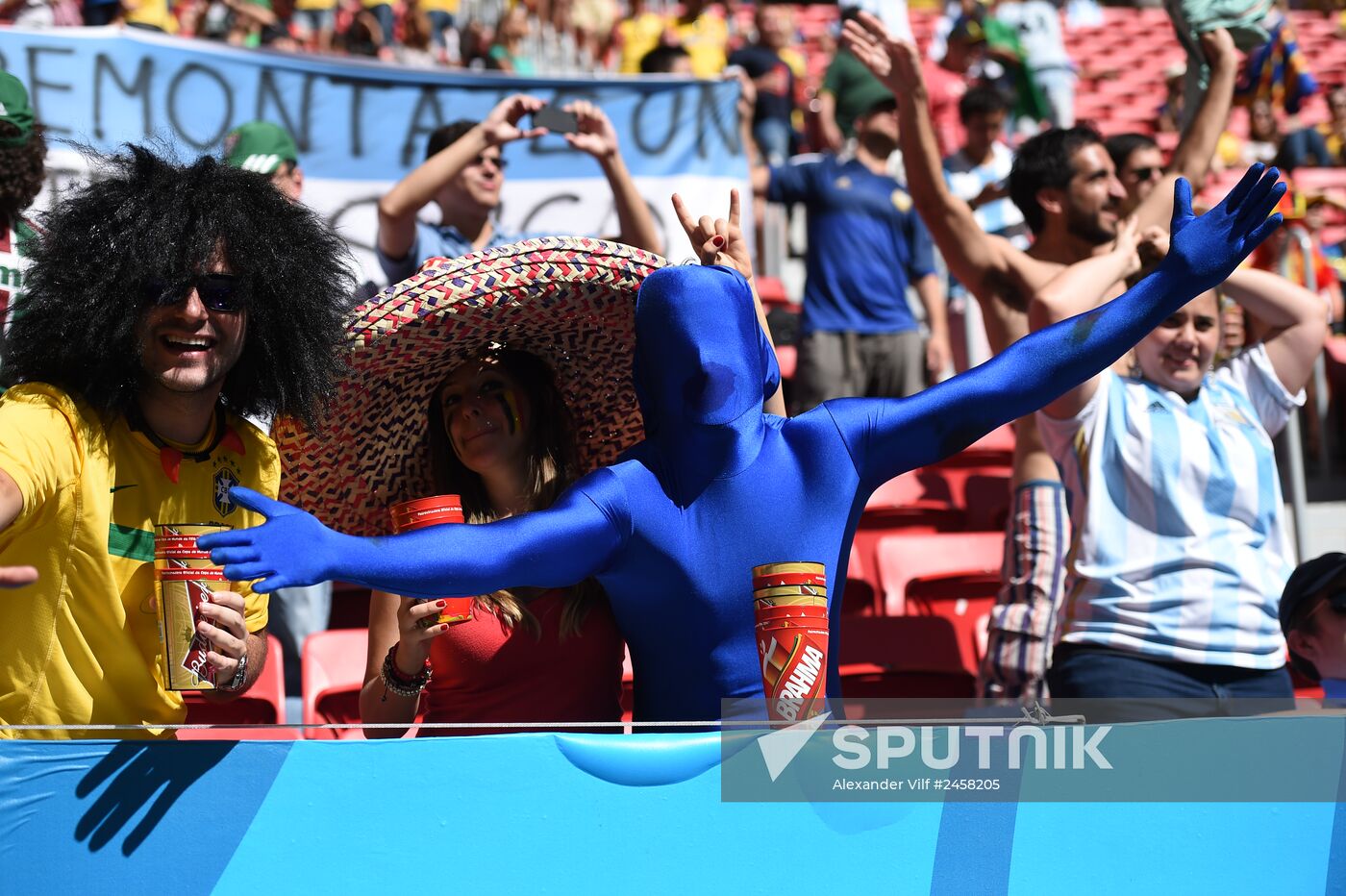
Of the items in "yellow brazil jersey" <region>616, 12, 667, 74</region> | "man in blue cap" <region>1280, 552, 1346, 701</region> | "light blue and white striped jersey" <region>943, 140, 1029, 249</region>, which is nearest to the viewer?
"man in blue cap" <region>1280, 552, 1346, 701</region>

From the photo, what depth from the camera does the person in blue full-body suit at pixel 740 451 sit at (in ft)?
7.73

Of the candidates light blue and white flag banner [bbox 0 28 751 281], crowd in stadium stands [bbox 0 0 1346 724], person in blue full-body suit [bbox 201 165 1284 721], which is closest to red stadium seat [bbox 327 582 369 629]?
crowd in stadium stands [bbox 0 0 1346 724]

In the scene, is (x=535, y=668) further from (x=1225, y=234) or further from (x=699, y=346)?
(x=1225, y=234)

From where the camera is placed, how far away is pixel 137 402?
2408 mm

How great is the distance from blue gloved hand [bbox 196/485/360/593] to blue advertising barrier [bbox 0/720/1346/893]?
1.00ft

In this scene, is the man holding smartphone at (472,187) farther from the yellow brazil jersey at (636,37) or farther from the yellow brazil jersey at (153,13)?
the yellow brazil jersey at (153,13)

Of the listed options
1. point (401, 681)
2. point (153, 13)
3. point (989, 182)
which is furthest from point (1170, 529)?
point (153, 13)

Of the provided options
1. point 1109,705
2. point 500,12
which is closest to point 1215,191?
point 500,12

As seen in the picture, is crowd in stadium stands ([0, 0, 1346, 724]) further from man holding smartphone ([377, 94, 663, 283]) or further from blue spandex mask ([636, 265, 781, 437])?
blue spandex mask ([636, 265, 781, 437])

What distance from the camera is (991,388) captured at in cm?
236

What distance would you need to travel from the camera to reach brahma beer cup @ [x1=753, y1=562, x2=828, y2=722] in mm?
2113

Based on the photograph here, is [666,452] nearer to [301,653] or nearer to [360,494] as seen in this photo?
[360,494]

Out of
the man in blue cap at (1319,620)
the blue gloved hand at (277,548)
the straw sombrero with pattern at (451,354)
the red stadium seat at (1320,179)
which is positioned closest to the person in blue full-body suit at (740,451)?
the straw sombrero with pattern at (451,354)

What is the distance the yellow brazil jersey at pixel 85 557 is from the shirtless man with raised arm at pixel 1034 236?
2152mm
